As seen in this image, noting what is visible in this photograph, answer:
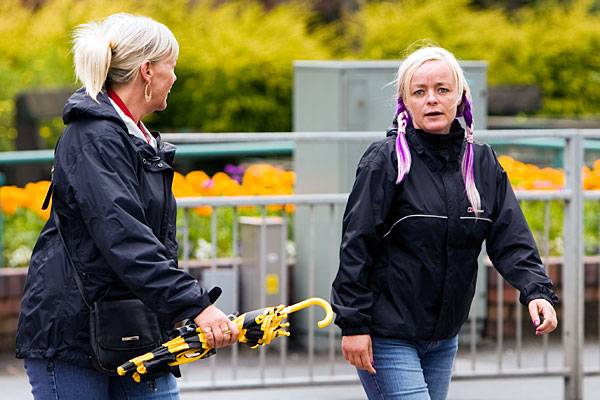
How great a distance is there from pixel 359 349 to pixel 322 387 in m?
3.13

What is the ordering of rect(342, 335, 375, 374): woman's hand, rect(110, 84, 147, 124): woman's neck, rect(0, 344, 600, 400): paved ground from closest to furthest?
rect(110, 84, 147, 124): woman's neck, rect(342, 335, 375, 374): woman's hand, rect(0, 344, 600, 400): paved ground

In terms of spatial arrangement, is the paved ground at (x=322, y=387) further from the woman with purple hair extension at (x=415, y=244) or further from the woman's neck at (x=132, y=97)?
the woman's neck at (x=132, y=97)

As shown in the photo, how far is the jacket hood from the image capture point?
147 inches

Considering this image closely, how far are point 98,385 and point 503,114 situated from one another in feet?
36.7

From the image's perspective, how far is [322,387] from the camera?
7273 mm

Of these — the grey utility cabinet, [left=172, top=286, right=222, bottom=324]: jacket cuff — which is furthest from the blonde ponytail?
the grey utility cabinet

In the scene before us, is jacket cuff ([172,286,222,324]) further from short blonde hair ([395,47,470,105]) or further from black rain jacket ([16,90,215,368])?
short blonde hair ([395,47,470,105])

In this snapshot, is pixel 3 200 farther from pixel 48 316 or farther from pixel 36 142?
pixel 48 316

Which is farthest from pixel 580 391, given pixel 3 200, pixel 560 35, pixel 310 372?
pixel 560 35

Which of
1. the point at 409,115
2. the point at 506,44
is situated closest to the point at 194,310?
the point at 409,115

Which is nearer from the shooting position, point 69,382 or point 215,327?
point 215,327

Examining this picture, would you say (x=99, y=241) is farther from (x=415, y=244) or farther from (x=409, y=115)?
(x=409, y=115)

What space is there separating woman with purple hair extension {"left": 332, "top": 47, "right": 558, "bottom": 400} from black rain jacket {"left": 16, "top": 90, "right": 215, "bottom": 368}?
67cm

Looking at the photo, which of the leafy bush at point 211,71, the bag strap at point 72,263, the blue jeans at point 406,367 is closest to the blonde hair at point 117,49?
the bag strap at point 72,263
